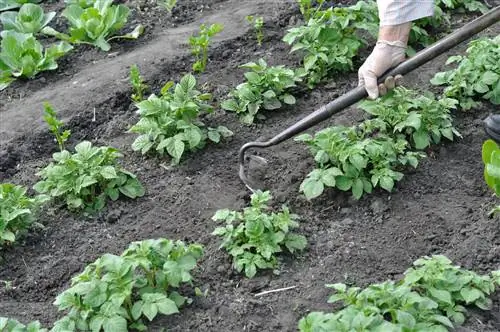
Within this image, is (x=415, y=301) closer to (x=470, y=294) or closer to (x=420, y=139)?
(x=470, y=294)

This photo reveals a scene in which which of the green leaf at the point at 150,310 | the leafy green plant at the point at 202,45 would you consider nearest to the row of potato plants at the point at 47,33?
the leafy green plant at the point at 202,45

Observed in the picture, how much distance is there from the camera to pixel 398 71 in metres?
4.24

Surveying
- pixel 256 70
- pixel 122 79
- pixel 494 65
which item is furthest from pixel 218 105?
pixel 494 65

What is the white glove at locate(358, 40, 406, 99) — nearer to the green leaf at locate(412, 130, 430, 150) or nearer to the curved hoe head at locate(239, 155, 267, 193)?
the green leaf at locate(412, 130, 430, 150)

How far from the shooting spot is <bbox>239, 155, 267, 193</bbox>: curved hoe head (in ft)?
14.7

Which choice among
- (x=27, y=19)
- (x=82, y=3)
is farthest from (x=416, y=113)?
(x=27, y=19)

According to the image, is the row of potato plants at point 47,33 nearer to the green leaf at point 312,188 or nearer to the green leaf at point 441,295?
the green leaf at point 312,188

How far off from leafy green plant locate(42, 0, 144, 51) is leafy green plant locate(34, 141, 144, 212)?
1.63 m

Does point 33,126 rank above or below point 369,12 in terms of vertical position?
below

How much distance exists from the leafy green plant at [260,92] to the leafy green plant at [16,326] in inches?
75.1

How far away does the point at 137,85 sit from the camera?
506 centimetres

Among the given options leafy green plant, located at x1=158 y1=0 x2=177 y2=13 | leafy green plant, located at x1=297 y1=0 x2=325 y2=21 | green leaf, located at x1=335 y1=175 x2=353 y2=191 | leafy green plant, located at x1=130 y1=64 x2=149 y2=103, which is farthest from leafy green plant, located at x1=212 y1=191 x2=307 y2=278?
leafy green plant, located at x1=158 y1=0 x2=177 y2=13

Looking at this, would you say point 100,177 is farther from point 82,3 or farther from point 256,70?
point 82,3

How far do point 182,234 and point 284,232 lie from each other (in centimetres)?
54
